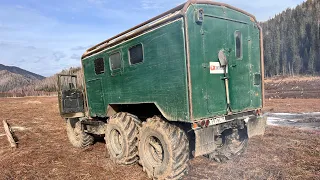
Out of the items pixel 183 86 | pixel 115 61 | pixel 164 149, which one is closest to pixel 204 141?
pixel 164 149

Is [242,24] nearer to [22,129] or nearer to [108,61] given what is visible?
[108,61]

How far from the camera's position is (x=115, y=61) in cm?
699

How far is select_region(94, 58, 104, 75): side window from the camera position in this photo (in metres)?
7.69

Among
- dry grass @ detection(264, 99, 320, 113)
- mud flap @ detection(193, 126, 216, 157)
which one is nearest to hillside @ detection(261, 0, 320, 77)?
dry grass @ detection(264, 99, 320, 113)

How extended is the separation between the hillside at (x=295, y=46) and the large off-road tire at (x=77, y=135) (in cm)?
7328

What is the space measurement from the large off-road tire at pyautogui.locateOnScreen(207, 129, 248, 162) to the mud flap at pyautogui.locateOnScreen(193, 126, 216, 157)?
1.40 meters

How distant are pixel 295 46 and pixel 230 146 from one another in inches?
3155

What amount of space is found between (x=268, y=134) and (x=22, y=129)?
1277 cm

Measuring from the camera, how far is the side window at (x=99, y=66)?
7.69m

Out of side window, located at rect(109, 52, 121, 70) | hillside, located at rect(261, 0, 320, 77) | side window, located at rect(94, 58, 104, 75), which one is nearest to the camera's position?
side window, located at rect(109, 52, 121, 70)

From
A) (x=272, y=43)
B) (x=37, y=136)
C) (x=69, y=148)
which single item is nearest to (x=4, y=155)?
(x=69, y=148)

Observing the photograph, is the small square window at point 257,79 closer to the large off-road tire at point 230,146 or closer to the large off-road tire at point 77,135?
the large off-road tire at point 230,146

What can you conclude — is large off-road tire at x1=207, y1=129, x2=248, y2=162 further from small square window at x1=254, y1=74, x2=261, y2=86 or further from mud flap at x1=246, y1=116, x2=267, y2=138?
small square window at x1=254, y1=74, x2=261, y2=86

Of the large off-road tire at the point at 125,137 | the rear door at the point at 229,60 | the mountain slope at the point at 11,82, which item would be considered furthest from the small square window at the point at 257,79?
the mountain slope at the point at 11,82
